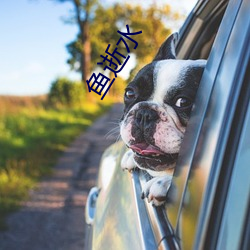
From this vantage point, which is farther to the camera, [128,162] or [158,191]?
[128,162]

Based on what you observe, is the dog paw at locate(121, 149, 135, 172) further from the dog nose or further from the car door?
the car door

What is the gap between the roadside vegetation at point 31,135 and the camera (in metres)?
6.04

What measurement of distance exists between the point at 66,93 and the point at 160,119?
17.7 meters

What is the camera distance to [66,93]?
62.6ft

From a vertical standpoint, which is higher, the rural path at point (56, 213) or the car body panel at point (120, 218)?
the car body panel at point (120, 218)

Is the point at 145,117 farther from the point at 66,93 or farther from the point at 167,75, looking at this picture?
the point at 66,93

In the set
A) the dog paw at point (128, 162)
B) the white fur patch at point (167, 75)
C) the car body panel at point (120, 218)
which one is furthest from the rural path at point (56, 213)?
the white fur patch at point (167, 75)

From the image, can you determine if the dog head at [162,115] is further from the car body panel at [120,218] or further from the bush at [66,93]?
the bush at [66,93]

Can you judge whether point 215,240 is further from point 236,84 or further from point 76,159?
point 76,159

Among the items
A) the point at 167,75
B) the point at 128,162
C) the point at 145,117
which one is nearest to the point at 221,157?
the point at 145,117

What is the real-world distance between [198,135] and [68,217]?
414cm

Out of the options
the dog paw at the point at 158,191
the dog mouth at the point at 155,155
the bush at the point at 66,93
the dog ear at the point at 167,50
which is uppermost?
the dog ear at the point at 167,50

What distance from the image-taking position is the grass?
5922 millimetres

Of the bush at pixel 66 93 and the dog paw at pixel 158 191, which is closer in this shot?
the dog paw at pixel 158 191
